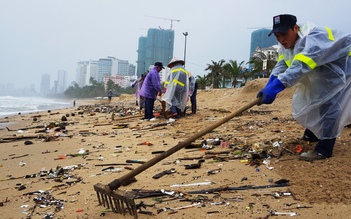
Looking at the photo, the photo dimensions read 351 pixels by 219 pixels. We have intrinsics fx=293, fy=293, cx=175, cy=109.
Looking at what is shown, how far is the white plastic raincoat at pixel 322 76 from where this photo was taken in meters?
3.07

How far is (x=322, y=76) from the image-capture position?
339cm

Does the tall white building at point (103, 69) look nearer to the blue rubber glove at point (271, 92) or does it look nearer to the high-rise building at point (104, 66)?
the high-rise building at point (104, 66)

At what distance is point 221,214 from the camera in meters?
2.30

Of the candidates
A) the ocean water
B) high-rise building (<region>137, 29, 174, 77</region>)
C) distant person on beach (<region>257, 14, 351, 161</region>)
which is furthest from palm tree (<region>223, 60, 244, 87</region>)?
high-rise building (<region>137, 29, 174, 77</region>)

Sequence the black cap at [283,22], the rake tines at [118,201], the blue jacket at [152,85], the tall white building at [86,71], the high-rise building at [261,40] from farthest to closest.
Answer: the tall white building at [86,71] → the high-rise building at [261,40] → the blue jacket at [152,85] → the black cap at [283,22] → the rake tines at [118,201]

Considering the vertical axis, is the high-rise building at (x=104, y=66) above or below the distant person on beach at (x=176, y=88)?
above

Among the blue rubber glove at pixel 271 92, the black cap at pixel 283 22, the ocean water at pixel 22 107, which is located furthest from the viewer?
the ocean water at pixel 22 107

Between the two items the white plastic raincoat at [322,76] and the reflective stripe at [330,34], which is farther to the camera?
the reflective stripe at [330,34]

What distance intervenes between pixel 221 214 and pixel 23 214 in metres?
1.72

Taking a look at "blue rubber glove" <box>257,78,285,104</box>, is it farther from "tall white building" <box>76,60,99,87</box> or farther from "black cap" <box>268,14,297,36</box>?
"tall white building" <box>76,60,99,87</box>

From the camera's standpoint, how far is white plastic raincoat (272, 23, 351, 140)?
307cm

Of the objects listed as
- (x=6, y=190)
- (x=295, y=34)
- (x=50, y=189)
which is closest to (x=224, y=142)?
(x=295, y=34)

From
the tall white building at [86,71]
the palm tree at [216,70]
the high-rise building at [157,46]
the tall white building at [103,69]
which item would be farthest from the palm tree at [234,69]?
the tall white building at [86,71]

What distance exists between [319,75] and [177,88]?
590 centimetres
